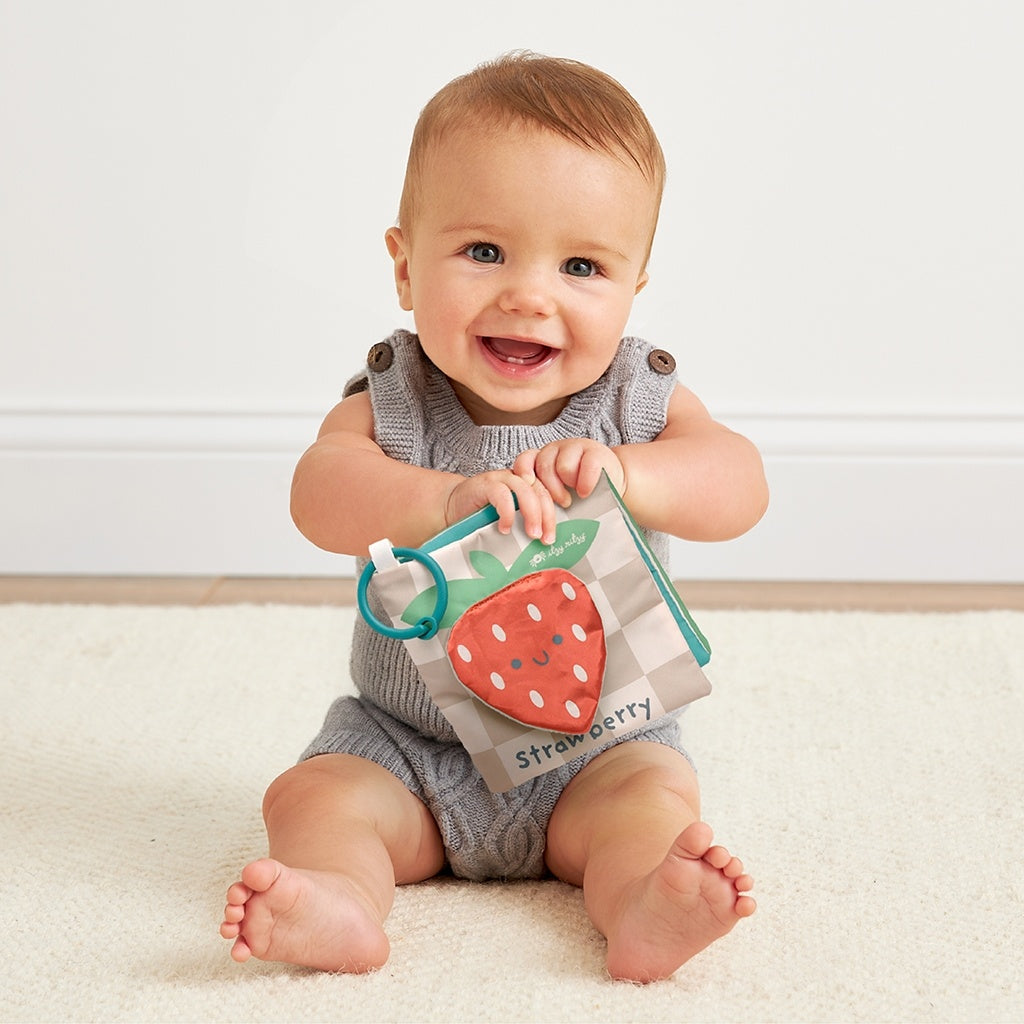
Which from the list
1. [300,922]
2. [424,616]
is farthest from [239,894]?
[424,616]

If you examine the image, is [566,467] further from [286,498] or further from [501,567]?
[286,498]

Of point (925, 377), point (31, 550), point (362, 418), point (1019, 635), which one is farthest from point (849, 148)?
point (31, 550)

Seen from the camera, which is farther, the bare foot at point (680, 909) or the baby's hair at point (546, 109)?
the baby's hair at point (546, 109)

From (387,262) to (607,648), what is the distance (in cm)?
88

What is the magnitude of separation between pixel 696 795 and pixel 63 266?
1.05 meters

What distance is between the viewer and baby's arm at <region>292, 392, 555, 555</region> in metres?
0.75

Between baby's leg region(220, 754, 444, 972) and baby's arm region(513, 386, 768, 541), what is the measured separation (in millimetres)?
224

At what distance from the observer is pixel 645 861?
0.74 meters

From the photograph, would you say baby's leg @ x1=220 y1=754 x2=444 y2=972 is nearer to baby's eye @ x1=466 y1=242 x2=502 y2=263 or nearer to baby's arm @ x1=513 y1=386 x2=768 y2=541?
baby's arm @ x1=513 y1=386 x2=768 y2=541

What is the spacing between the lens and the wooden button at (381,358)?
3.01 ft

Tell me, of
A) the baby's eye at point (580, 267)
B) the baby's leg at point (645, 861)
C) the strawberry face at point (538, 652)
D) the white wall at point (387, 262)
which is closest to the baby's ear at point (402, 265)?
the baby's eye at point (580, 267)

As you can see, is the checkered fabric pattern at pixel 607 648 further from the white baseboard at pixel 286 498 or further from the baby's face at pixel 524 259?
the white baseboard at pixel 286 498

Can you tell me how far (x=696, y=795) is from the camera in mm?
837

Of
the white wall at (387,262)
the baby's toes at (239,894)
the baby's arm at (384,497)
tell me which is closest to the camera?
the baby's toes at (239,894)
